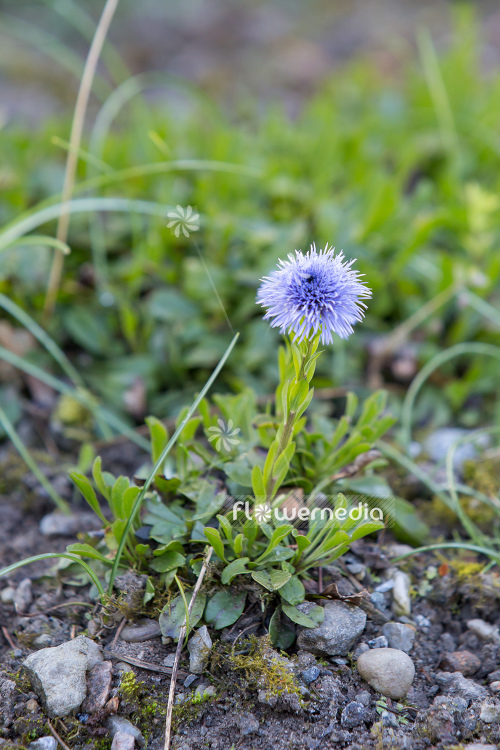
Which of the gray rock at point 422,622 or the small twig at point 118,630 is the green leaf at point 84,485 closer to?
the small twig at point 118,630

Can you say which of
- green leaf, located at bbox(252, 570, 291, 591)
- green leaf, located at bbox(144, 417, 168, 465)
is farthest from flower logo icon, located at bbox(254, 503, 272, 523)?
green leaf, located at bbox(144, 417, 168, 465)

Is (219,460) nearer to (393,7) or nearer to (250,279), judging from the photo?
(250,279)

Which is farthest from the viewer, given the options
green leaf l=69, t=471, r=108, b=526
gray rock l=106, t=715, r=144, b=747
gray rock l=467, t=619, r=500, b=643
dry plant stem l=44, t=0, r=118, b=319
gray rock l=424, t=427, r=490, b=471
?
dry plant stem l=44, t=0, r=118, b=319

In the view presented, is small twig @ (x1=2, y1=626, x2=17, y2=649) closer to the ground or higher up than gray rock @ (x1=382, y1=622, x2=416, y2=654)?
closer to the ground

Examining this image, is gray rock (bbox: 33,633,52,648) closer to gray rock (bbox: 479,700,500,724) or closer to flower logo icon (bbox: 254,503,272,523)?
flower logo icon (bbox: 254,503,272,523)

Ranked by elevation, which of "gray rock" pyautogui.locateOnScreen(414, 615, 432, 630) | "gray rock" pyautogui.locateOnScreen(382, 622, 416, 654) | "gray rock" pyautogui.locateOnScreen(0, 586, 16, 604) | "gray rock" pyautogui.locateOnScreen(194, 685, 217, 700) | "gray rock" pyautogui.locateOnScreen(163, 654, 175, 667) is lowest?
"gray rock" pyautogui.locateOnScreen(194, 685, 217, 700)

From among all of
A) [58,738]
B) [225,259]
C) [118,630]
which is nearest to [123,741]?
[58,738]

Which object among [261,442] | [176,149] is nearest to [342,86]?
[176,149]
